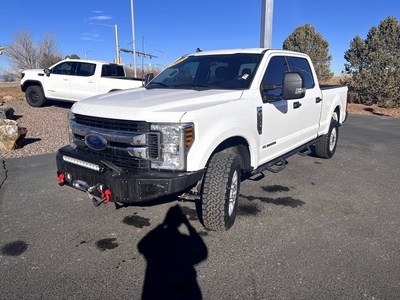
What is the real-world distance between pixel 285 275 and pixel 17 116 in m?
10.8

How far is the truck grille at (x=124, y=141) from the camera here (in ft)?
9.78

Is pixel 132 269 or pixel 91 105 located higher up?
pixel 91 105

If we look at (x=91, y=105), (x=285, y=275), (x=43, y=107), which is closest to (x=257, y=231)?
(x=285, y=275)

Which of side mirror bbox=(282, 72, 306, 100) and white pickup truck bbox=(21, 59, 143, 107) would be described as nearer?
side mirror bbox=(282, 72, 306, 100)

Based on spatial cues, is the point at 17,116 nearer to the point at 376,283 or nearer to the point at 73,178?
the point at 73,178

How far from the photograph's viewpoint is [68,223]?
3.71m

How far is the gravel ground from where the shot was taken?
23.5 feet

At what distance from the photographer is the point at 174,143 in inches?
115

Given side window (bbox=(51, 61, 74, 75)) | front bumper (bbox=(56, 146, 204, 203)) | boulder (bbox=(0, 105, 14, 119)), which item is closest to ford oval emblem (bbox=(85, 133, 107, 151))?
front bumper (bbox=(56, 146, 204, 203))

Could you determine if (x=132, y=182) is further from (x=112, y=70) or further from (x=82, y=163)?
(x=112, y=70)

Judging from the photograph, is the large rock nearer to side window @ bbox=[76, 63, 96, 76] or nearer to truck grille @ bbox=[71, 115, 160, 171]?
truck grille @ bbox=[71, 115, 160, 171]

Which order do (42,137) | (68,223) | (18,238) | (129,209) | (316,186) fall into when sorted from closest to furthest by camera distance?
(18,238)
(68,223)
(129,209)
(316,186)
(42,137)

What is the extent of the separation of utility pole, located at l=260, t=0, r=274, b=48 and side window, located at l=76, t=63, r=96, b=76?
620 cm

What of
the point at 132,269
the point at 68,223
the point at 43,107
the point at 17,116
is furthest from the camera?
the point at 43,107
